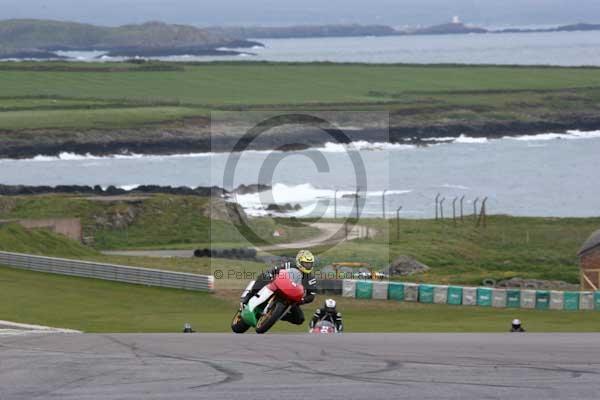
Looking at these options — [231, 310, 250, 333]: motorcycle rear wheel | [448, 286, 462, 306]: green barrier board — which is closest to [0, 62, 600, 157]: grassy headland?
[448, 286, 462, 306]: green barrier board

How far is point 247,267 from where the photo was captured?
46.1 meters

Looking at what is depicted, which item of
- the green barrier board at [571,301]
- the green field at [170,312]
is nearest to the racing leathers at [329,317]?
the green field at [170,312]

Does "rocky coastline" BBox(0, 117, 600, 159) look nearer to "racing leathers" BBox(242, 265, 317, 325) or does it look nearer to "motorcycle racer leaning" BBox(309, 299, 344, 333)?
"motorcycle racer leaning" BBox(309, 299, 344, 333)

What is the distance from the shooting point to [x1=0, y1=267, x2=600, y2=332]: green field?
28656mm

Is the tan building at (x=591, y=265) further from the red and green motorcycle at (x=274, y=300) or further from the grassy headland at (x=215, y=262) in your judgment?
the red and green motorcycle at (x=274, y=300)

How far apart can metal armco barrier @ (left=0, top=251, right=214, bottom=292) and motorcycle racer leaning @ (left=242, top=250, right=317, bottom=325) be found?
18.1 m

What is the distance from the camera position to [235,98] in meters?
178

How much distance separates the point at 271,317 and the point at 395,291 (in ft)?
60.7

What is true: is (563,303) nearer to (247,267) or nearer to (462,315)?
(462,315)

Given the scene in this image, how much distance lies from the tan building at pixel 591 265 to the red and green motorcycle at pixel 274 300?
25.6m

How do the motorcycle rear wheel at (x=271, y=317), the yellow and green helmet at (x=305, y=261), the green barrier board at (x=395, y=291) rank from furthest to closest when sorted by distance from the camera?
the green barrier board at (x=395, y=291), the motorcycle rear wheel at (x=271, y=317), the yellow and green helmet at (x=305, y=261)

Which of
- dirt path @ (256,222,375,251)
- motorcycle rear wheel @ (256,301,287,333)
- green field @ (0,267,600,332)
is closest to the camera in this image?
motorcycle rear wheel @ (256,301,287,333)

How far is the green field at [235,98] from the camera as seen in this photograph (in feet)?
503

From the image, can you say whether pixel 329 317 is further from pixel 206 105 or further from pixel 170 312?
pixel 206 105
